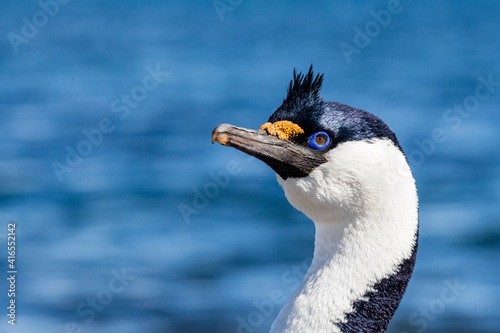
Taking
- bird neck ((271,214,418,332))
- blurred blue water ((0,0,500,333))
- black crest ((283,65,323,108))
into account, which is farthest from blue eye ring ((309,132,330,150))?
blurred blue water ((0,0,500,333))

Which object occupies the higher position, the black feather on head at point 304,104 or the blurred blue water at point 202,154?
the blurred blue water at point 202,154

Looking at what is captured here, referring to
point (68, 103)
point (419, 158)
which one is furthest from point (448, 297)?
point (68, 103)

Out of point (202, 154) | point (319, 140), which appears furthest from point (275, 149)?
point (202, 154)

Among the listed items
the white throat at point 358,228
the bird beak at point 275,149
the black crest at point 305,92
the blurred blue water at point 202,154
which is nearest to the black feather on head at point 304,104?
the black crest at point 305,92

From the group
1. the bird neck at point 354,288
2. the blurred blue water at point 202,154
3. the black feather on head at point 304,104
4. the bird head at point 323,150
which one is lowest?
the bird neck at point 354,288

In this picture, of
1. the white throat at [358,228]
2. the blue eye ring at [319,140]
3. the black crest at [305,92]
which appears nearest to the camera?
the white throat at [358,228]

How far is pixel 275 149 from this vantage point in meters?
4.87

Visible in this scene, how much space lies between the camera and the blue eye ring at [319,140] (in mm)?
4766

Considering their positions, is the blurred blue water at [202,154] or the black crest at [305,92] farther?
the blurred blue water at [202,154]

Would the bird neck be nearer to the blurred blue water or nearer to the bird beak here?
the bird beak

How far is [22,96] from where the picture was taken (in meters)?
18.1

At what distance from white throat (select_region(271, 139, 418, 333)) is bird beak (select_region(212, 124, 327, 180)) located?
144mm

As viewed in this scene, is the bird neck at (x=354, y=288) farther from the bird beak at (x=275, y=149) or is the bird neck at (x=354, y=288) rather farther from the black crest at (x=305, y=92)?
the black crest at (x=305, y=92)

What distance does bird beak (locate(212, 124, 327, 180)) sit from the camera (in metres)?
4.79
